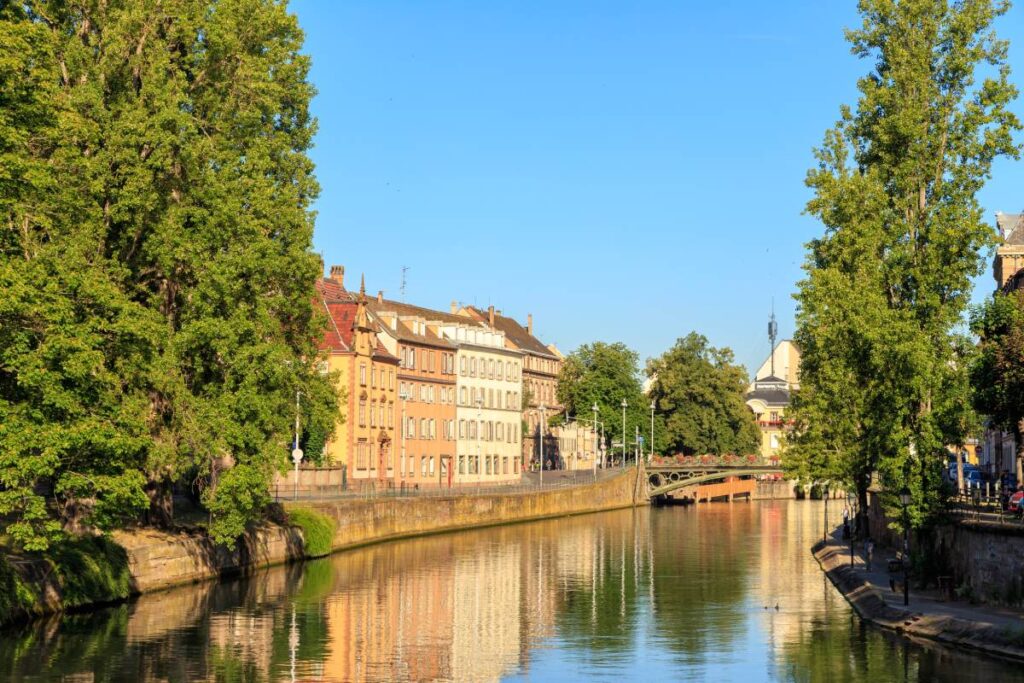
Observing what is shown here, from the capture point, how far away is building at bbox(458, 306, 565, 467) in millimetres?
175375

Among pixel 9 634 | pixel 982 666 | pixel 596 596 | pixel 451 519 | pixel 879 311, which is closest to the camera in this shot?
pixel 982 666

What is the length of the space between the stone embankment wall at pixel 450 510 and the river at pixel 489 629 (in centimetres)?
187

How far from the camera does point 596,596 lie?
6562cm

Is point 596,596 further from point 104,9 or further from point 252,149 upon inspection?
point 104,9

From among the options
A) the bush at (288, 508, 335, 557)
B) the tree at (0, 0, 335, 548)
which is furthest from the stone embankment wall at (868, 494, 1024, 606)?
the bush at (288, 508, 335, 557)

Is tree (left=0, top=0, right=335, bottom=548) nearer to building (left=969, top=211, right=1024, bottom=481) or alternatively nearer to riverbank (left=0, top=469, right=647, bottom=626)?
riverbank (left=0, top=469, right=647, bottom=626)

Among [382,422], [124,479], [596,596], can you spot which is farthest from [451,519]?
[124,479]

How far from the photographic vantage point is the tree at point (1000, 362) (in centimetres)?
5244

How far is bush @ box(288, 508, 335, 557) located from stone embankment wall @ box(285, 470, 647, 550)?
80 cm

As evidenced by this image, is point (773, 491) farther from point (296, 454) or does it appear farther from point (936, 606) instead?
point (936, 606)

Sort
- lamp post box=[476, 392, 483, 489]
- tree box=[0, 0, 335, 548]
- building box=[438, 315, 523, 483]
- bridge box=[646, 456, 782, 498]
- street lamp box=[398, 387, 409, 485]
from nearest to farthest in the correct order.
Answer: tree box=[0, 0, 335, 548], street lamp box=[398, 387, 409, 485], building box=[438, 315, 523, 483], lamp post box=[476, 392, 483, 489], bridge box=[646, 456, 782, 498]

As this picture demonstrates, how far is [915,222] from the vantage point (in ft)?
192

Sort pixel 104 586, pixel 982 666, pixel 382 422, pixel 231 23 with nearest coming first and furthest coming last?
1. pixel 982 666
2. pixel 104 586
3. pixel 231 23
4. pixel 382 422

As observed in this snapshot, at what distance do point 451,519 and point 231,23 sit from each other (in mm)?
45695
